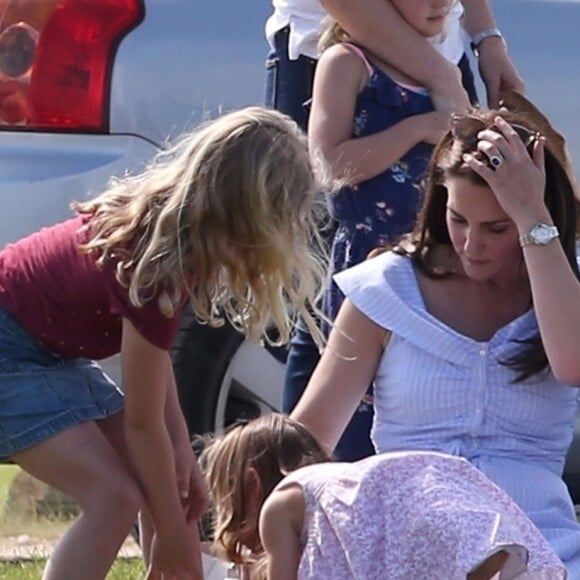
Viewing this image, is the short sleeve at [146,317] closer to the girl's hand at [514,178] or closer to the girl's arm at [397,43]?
the girl's hand at [514,178]

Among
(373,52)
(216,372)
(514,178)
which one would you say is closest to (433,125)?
(373,52)

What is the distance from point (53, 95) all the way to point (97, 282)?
1189mm

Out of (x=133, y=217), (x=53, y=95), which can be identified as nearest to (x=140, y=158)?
(x=53, y=95)

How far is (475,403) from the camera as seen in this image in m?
3.18

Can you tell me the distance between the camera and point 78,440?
3574 mm

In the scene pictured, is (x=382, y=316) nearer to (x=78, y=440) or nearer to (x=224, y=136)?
(x=224, y=136)

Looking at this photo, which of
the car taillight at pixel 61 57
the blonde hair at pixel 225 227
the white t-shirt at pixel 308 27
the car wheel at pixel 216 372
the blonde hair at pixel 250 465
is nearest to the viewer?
the blonde hair at pixel 250 465

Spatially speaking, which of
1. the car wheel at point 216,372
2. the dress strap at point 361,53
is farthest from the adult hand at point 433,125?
the car wheel at point 216,372

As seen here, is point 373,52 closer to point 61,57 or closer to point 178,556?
point 61,57

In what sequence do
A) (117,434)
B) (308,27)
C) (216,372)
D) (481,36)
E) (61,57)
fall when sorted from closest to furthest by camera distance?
(117,434) → (308,27) → (481,36) → (61,57) → (216,372)

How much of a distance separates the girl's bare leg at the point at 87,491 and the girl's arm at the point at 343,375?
46cm

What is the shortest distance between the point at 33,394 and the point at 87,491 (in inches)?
8.4

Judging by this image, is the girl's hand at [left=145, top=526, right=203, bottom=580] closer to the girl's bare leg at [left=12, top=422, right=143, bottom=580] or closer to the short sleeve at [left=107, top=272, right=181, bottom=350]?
the girl's bare leg at [left=12, top=422, right=143, bottom=580]

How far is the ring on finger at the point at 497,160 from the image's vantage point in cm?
312
